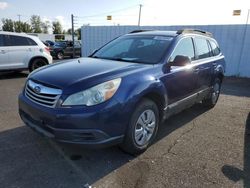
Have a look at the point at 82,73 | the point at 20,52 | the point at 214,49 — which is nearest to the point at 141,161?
the point at 82,73

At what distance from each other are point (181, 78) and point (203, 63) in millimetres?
1076

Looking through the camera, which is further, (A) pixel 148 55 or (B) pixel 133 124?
(A) pixel 148 55

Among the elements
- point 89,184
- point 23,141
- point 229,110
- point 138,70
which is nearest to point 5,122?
point 23,141

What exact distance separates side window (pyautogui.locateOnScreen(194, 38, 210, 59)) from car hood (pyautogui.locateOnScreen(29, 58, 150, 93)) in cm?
183

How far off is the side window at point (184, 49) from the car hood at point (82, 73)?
775 mm

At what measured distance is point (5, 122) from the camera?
4.53 metres

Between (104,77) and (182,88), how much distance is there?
1761 millimetres

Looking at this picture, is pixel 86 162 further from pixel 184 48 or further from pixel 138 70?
pixel 184 48

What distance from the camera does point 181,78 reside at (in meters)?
4.07

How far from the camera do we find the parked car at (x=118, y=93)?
9.05 ft

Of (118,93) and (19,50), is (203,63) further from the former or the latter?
(19,50)

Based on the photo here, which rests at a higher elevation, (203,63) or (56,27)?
(56,27)

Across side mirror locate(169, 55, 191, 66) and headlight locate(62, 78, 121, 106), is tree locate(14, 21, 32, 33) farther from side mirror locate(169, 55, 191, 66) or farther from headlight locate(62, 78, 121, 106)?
headlight locate(62, 78, 121, 106)

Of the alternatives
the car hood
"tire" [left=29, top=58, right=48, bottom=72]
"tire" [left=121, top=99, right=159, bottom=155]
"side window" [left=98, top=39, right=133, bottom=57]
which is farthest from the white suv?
"tire" [left=121, top=99, right=159, bottom=155]
